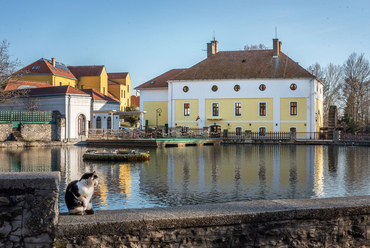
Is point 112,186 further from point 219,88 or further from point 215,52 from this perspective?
point 215,52

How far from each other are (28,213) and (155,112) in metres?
49.1

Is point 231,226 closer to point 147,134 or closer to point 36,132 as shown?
point 36,132

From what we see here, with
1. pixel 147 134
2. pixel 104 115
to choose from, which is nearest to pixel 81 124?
pixel 147 134

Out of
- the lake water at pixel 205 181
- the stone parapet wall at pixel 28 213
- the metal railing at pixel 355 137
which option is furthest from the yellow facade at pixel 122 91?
the stone parapet wall at pixel 28 213

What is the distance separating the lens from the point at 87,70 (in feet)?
241

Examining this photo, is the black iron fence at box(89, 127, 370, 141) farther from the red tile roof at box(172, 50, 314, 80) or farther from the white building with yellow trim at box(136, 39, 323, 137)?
the red tile roof at box(172, 50, 314, 80)

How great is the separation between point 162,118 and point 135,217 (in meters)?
48.8

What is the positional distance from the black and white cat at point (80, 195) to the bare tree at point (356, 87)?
177ft

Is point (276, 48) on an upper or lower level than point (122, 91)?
upper

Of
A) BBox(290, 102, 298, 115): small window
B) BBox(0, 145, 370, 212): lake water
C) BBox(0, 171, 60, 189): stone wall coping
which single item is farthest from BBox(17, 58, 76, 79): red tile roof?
BBox(0, 171, 60, 189): stone wall coping

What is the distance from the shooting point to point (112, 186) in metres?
14.0

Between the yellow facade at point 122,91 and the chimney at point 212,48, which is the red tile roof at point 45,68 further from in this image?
the chimney at point 212,48

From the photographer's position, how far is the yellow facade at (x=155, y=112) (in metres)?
53.4

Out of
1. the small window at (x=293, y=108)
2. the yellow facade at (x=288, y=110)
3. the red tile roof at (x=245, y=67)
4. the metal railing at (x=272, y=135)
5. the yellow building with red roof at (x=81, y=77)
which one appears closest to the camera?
the metal railing at (x=272, y=135)
